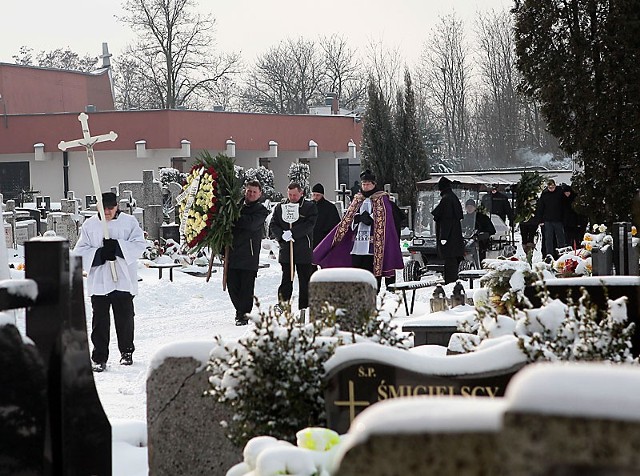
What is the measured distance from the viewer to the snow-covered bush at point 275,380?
207 inches

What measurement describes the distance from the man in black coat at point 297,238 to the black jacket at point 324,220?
550 mm

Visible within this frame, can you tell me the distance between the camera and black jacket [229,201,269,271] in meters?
15.0

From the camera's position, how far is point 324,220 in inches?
643

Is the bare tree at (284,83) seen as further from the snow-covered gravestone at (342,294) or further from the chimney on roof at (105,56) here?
the snow-covered gravestone at (342,294)

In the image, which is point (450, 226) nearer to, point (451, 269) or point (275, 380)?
point (451, 269)

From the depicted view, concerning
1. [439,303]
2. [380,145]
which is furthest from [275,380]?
[380,145]

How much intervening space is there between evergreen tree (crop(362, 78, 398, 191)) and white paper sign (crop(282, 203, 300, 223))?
1047 inches

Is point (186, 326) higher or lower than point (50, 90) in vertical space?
lower

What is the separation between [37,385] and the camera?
213 inches

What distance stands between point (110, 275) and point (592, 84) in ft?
27.3

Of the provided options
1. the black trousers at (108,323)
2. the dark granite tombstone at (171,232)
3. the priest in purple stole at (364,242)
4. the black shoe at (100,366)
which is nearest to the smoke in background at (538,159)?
the dark granite tombstone at (171,232)

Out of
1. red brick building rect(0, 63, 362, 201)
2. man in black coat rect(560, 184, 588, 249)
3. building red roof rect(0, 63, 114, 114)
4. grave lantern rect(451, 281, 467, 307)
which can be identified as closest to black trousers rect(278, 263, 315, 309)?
grave lantern rect(451, 281, 467, 307)

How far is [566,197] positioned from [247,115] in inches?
1250

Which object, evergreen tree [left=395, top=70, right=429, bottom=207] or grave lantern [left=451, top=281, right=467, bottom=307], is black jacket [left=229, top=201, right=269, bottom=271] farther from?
evergreen tree [left=395, top=70, right=429, bottom=207]
